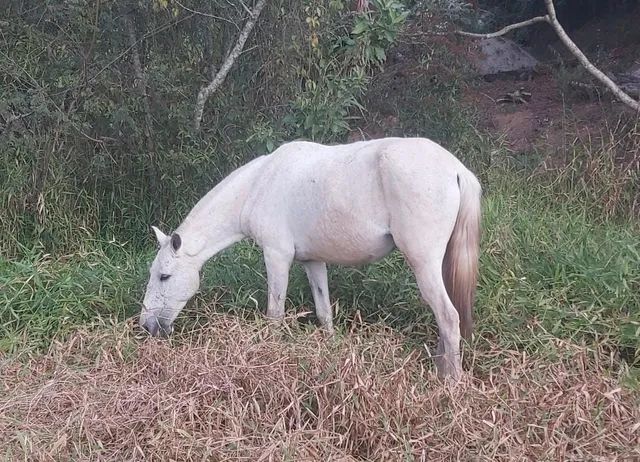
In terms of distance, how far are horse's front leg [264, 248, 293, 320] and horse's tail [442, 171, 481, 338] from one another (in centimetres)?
89

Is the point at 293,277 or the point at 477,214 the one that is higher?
the point at 477,214

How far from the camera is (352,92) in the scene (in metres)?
6.54

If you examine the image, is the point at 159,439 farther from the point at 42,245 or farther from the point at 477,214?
the point at 42,245

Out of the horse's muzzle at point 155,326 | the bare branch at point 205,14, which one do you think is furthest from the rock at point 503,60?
the horse's muzzle at point 155,326

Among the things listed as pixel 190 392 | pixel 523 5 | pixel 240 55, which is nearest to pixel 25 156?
pixel 240 55

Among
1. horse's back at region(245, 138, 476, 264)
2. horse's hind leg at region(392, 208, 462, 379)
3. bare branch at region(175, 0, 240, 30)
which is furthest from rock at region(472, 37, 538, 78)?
horse's hind leg at region(392, 208, 462, 379)

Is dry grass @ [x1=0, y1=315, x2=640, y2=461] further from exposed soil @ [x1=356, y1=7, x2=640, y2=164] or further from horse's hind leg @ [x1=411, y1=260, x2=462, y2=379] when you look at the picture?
exposed soil @ [x1=356, y1=7, x2=640, y2=164]

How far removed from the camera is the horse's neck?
15.7 ft

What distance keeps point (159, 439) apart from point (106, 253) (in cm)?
312

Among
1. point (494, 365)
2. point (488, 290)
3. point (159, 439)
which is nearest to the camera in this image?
point (159, 439)

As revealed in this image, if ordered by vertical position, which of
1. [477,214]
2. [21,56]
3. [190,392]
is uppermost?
[21,56]

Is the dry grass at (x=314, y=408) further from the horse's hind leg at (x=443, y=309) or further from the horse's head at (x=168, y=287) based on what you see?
the horse's head at (x=168, y=287)

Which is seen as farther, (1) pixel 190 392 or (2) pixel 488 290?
(2) pixel 488 290

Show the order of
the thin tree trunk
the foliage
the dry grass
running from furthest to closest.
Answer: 1. the thin tree trunk
2. the foliage
3. the dry grass
